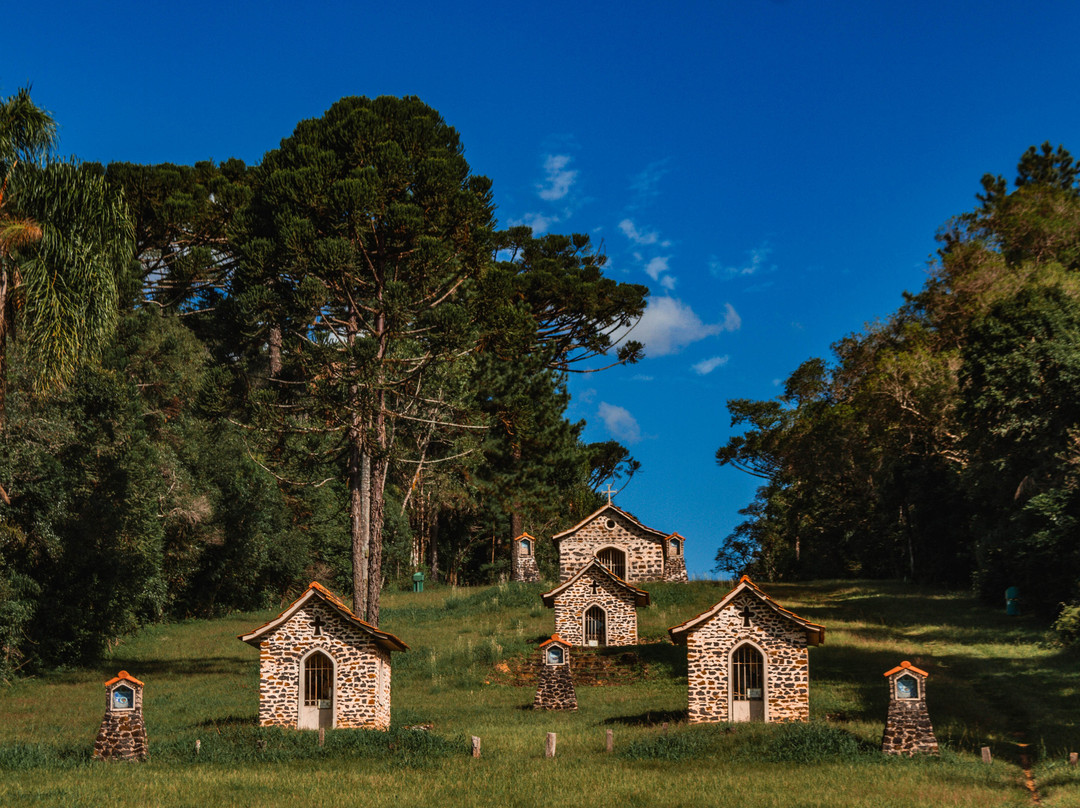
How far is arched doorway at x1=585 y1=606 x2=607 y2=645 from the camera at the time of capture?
3853cm

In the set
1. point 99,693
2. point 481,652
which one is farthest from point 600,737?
point 99,693

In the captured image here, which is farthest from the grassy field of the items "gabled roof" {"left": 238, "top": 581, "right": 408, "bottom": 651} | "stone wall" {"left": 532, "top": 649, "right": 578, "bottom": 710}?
"gabled roof" {"left": 238, "top": 581, "right": 408, "bottom": 651}

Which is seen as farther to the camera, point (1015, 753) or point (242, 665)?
point (242, 665)

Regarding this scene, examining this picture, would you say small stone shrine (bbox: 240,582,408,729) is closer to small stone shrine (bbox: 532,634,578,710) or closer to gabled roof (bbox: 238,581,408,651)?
gabled roof (bbox: 238,581,408,651)

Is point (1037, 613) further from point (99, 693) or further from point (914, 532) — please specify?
point (99, 693)

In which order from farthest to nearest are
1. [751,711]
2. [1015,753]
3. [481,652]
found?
1. [481,652]
2. [751,711]
3. [1015,753]

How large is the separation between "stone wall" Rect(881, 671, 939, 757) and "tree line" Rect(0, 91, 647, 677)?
767 inches

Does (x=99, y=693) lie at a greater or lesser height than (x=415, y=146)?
lesser

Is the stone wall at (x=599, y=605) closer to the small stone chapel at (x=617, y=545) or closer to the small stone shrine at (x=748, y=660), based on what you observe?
the small stone chapel at (x=617, y=545)

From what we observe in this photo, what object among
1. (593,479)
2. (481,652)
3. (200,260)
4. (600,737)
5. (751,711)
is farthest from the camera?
(593,479)

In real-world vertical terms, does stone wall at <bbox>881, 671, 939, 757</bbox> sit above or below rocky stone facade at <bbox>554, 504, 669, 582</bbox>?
below

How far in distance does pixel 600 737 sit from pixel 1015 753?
29.9 feet

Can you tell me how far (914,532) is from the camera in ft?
177

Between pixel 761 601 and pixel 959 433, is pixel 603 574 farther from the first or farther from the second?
pixel 959 433
